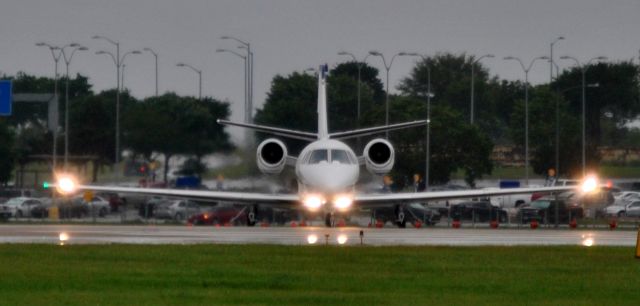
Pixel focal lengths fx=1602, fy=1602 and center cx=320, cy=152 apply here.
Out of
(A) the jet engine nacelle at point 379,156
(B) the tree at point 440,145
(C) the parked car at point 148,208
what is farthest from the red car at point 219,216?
(B) the tree at point 440,145

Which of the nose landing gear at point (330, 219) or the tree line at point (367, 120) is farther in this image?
the tree line at point (367, 120)

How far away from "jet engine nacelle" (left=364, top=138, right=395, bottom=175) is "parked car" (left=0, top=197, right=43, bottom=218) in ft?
74.5

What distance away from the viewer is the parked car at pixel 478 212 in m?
73.9

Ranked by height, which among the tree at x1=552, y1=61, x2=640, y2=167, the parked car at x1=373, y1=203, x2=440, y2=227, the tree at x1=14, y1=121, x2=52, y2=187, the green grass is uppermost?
the tree at x1=552, y1=61, x2=640, y2=167

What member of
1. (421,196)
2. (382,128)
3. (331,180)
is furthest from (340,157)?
(421,196)

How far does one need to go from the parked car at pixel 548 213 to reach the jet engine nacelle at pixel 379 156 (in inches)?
634

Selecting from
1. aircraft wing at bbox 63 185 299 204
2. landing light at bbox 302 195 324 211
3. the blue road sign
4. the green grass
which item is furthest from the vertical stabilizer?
the green grass

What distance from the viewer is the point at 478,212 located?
3051 inches

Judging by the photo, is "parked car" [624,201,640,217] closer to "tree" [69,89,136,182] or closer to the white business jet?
"tree" [69,89,136,182]

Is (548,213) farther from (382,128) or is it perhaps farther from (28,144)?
(28,144)

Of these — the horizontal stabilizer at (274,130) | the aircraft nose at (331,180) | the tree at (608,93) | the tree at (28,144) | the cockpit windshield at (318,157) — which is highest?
the tree at (608,93)

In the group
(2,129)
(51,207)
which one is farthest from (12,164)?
(51,207)

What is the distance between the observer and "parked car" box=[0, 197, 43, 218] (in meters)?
75.0

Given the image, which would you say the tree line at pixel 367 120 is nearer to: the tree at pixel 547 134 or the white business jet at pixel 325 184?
the tree at pixel 547 134
